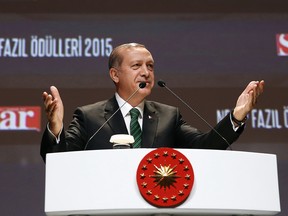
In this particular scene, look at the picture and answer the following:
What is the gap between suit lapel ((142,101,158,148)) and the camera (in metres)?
1.89

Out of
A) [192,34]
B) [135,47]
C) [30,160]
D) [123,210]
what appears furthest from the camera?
[192,34]

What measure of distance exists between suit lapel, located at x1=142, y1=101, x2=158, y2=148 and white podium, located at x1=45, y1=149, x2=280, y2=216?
0.57 metres

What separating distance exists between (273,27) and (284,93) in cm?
44

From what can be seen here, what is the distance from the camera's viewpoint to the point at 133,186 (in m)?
1.28

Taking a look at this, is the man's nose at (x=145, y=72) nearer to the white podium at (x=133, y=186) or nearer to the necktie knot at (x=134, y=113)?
the necktie knot at (x=134, y=113)

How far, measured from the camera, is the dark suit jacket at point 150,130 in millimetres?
1852

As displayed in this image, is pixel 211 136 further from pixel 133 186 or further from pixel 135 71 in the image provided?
pixel 133 186

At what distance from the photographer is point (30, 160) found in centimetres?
309

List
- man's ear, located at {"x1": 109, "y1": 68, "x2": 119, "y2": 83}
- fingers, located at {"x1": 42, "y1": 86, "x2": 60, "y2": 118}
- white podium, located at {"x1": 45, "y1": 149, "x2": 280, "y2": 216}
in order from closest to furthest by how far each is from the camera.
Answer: white podium, located at {"x1": 45, "y1": 149, "x2": 280, "y2": 216} < fingers, located at {"x1": 42, "y1": 86, "x2": 60, "y2": 118} < man's ear, located at {"x1": 109, "y1": 68, "x2": 119, "y2": 83}

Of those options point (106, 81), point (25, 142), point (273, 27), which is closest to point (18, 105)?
point (25, 142)

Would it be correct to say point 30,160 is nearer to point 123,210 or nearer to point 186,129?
point 186,129

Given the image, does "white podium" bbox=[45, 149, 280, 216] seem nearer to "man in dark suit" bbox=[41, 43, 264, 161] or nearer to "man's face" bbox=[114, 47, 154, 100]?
"man in dark suit" bbox=[41, 43, 264, 161]

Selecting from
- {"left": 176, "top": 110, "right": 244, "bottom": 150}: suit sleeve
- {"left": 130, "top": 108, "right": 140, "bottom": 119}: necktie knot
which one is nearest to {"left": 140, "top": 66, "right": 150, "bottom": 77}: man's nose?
{"left": 130, "top": 108, "right": 140, "bottom": 119}: necktie knot

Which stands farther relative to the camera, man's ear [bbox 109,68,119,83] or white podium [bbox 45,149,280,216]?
man's ear [bbox 109,68,119,83]
